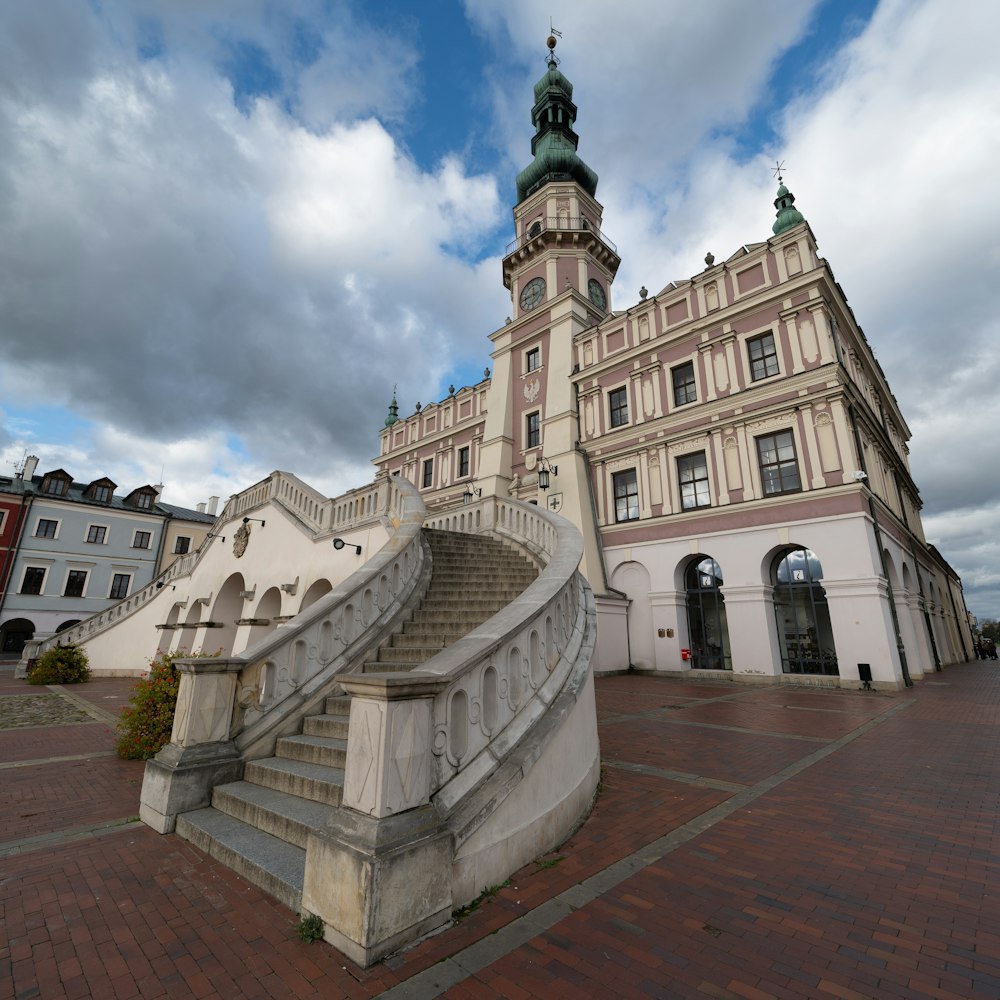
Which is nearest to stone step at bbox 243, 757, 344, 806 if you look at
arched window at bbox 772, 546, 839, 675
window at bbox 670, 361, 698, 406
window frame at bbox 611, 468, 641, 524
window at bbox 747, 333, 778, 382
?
arched window at bbox 772, 546, 839, 675

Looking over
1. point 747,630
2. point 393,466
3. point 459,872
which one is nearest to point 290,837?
point 459,872

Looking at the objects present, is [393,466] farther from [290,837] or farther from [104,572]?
[290,837]

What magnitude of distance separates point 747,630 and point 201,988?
17783mm

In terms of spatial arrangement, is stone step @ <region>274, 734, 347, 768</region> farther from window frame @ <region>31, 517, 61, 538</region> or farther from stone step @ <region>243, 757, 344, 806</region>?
window frame @ <region>31, 517, 61, 538</region>

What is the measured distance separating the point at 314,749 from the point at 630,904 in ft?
9.82

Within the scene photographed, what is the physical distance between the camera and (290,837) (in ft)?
12.4

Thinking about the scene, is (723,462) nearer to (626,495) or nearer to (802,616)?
(626,495)

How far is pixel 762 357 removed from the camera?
19.0 m

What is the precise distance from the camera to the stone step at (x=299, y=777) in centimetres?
407

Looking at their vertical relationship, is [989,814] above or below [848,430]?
below

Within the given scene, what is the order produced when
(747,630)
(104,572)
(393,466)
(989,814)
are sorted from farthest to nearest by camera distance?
(104,572), (393,466), (747,630), (989,814)

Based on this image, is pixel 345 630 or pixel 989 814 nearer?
pixel 989 814

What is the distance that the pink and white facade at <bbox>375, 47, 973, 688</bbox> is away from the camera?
16.5 metres

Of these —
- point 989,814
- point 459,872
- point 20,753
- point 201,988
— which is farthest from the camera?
point 20,753
